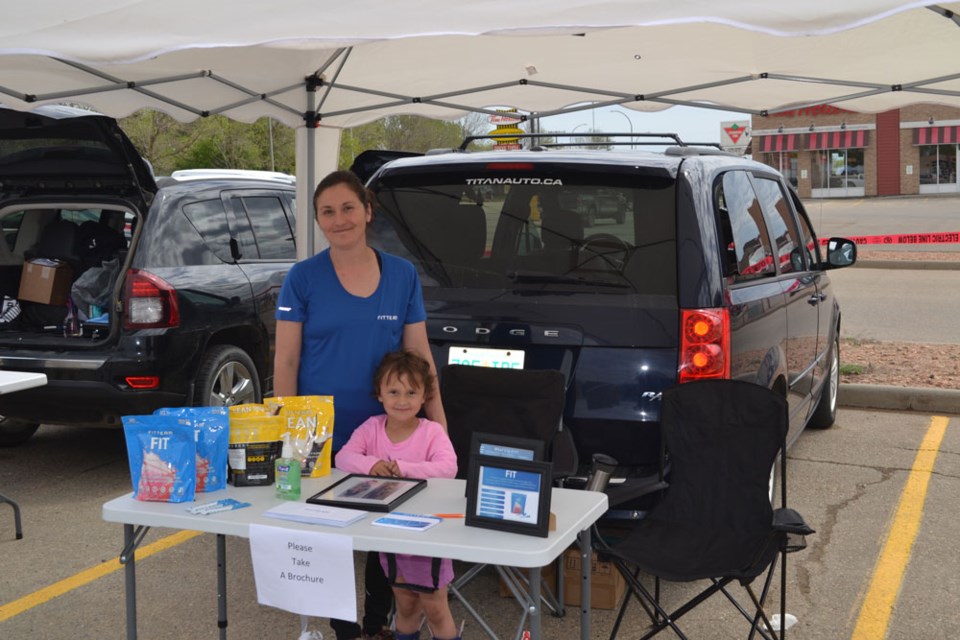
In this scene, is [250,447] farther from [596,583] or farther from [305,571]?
[596,583]

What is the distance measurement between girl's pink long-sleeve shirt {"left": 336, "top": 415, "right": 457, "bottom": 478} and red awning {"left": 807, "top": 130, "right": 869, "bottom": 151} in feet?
182

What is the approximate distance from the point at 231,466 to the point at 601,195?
202 centimetres

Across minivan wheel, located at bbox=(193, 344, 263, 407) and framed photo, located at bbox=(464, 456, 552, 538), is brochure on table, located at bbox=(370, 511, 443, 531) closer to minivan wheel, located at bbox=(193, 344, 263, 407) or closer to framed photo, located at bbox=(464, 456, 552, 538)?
framed photo, located at bbox=(464, 456, 552, 538)

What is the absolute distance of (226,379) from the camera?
7078 millimetres

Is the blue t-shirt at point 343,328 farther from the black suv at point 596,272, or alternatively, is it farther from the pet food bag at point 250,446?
the black suv at point 596,272

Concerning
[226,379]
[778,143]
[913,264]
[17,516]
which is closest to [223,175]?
[226,379]

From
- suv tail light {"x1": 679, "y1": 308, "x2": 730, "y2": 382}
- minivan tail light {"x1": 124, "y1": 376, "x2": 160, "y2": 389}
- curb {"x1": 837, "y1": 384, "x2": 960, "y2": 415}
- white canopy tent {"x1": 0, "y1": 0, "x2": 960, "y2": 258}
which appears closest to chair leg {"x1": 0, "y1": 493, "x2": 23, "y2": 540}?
minivan tail light {"x1": 124, "y1": 376, "x2": 160, "y2": 389}

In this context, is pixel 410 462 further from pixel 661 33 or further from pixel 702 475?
pixel 661 33

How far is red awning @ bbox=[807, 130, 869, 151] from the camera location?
5519 cm

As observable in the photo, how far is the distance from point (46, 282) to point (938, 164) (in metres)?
54.0

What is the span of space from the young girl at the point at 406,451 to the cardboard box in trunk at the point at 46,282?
412 centimetres

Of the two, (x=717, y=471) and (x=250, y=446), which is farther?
(x=717, y=471)

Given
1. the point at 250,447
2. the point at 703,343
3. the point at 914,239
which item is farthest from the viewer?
the point at 914,239

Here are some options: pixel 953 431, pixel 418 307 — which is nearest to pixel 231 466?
pixel 418 307
